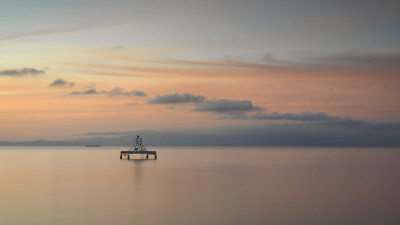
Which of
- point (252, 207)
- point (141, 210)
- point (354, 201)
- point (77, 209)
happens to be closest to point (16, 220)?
point (77, 209)

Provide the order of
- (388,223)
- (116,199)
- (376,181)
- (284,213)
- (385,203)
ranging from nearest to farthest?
(388,223) → (284,213) → (385,203) → (116,199) → (376,181)

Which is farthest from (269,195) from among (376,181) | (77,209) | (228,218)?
(376,181)

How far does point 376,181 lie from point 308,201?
80.6ft

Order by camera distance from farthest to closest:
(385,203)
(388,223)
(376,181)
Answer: (376,181)
(385,203)
(388,223)

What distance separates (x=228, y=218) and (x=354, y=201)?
14.7 meters

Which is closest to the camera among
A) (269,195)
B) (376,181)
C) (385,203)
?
(385,203)

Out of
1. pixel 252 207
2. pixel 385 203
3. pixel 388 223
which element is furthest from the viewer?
pixel 385 203

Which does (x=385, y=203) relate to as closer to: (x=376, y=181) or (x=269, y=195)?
(x=269, y=195)

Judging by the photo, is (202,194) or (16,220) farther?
(202,194)

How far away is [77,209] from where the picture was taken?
3481cm

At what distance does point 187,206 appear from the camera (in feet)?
120

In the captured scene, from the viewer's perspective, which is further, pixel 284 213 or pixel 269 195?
pixel 269 195

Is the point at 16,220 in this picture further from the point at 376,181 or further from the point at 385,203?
the point at 376,181

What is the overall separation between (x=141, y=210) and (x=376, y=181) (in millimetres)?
37303
